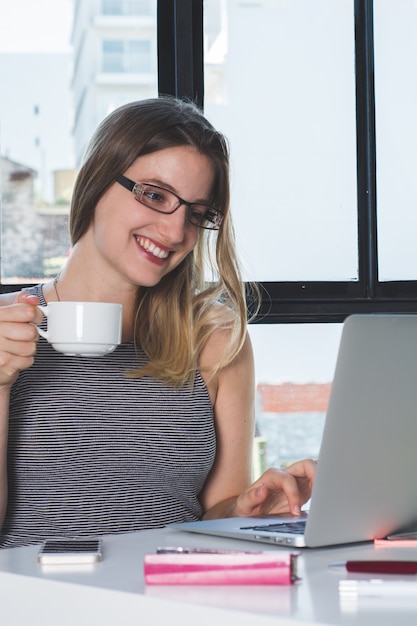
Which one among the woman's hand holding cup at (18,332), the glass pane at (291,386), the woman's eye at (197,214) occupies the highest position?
the woman's eye at (197,214)

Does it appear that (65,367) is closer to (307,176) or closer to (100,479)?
(100,479)

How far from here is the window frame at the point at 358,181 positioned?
2.42 meters

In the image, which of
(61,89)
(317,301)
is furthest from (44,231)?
(317,301)

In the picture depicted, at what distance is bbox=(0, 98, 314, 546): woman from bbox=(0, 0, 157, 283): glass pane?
555 mm

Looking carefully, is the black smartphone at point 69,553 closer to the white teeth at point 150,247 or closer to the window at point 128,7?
the white teeth at point 150,247

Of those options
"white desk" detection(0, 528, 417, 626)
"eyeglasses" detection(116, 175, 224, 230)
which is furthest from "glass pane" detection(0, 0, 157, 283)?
"white desk" detection(0, 528, 417, 626)

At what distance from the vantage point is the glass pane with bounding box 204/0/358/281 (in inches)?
99.0

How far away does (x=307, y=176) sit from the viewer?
255cm

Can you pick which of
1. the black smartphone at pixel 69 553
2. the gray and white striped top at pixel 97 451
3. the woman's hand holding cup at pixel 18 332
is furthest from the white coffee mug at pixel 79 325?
the gray and white striped top at pixel 97 451

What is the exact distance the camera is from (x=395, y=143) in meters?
2.57

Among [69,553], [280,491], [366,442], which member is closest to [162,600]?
[69,553]

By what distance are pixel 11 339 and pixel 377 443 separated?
54 cm

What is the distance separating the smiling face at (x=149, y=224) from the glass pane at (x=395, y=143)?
2.73 ft

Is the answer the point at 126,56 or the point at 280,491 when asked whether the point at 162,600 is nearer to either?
the point at 280,491
